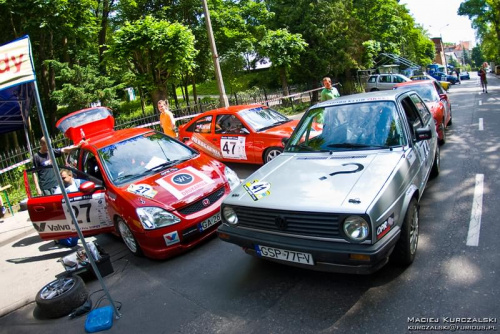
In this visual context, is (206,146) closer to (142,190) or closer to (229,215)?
(142,190)

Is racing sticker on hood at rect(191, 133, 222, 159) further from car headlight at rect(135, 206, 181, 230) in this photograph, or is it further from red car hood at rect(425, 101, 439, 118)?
red car hood at rect(425, 101, 439, 118)

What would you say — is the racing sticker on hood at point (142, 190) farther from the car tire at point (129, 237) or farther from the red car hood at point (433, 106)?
the red car hood at point (433, 106)

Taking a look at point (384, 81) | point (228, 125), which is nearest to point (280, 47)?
point (384, 81)

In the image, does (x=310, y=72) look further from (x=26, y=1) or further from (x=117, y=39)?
(x=26, y=1)

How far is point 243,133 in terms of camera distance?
8461 mm

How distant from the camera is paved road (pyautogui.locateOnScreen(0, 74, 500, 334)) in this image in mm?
3191

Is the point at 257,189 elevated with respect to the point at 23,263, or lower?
elevated

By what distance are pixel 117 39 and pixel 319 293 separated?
1288 centimetres

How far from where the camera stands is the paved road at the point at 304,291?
319 cm

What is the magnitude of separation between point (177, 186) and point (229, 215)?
4.62ft

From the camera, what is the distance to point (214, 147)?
30.3ft

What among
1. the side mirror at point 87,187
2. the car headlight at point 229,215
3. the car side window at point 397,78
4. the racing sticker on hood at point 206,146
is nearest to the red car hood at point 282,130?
the racing sticker on hood at point 206,146

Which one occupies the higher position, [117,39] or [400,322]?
[117,39]

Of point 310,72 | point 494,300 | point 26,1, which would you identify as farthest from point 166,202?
point 310,72
